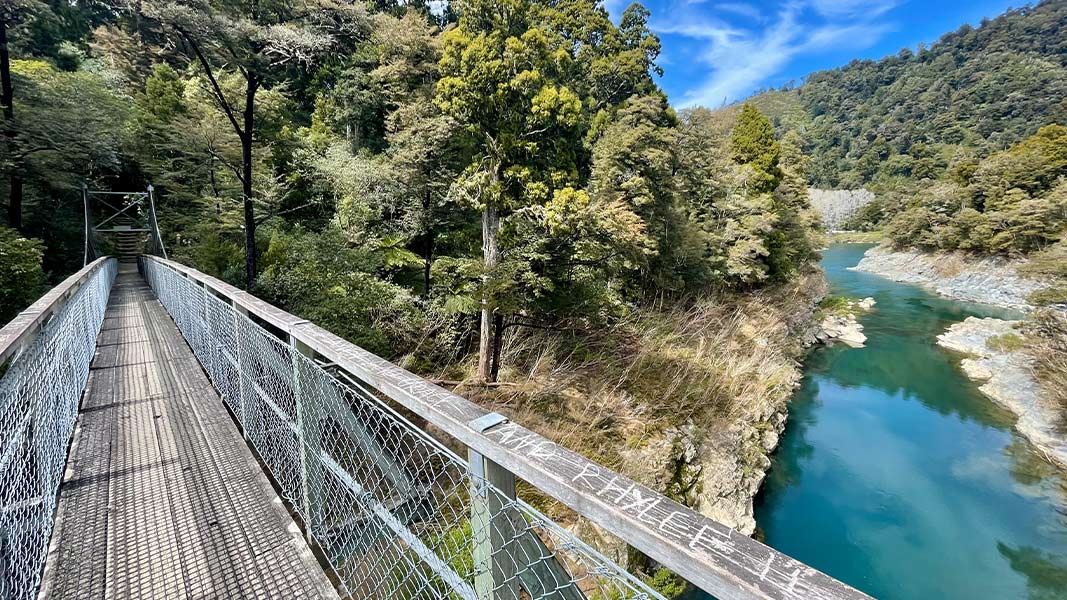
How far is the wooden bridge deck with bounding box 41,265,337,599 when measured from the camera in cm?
152

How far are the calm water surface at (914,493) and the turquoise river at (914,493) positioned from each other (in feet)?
0.07

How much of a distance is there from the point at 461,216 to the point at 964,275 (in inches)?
1117

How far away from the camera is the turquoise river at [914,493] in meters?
6.36

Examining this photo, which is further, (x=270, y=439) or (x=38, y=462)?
(x=270, y=439)

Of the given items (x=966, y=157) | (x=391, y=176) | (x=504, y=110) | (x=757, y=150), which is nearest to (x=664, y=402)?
(x=504, y=110)

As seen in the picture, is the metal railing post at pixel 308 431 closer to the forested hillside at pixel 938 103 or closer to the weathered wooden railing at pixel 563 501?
the weathered wooden railing at pixel 563 501

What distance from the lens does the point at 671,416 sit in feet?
24.7

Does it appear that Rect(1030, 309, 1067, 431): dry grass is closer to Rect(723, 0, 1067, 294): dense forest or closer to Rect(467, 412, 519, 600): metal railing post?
Rect(723, 0, 1067, 294): dense forest

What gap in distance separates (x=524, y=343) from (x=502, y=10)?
5751 mm

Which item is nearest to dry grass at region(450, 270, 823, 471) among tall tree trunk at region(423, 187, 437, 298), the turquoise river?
the turquoise river

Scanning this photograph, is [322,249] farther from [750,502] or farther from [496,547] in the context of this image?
[750,502]

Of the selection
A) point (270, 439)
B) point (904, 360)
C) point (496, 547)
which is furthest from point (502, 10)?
point (904, 360)

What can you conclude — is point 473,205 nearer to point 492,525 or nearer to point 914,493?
point 492,525

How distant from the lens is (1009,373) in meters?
11.9
